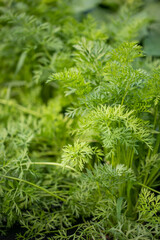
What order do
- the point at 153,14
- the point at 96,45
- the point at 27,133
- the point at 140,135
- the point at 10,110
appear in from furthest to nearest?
1. the point at 153,14
2. the point at 10,110
3. the point at 27,133
4. the point at 96,45
5. the point at 140,135

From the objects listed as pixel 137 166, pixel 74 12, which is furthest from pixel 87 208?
pixel 74 12

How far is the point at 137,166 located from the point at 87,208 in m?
0.25

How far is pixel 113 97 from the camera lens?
75 cm

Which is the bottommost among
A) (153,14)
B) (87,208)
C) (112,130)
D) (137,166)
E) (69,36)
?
(87,208)

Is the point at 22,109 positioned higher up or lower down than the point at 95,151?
lower down

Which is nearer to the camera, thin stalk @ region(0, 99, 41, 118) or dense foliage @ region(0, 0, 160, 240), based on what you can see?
dense foliage @ region(0, 0, 160, 240)

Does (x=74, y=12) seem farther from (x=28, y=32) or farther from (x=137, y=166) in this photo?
(x=137, y=166)

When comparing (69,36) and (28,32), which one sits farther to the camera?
(69,36)

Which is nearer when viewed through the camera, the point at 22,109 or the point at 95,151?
the point at 95,151

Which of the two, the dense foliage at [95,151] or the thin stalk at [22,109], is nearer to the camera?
the dense foliage at [95,151]

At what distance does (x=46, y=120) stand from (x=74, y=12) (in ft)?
2.57

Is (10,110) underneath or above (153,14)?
underneath

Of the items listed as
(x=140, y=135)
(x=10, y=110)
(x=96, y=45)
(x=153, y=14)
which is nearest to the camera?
(x=140, y=135)

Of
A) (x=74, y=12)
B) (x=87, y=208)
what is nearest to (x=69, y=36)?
(x=74, y=12)
